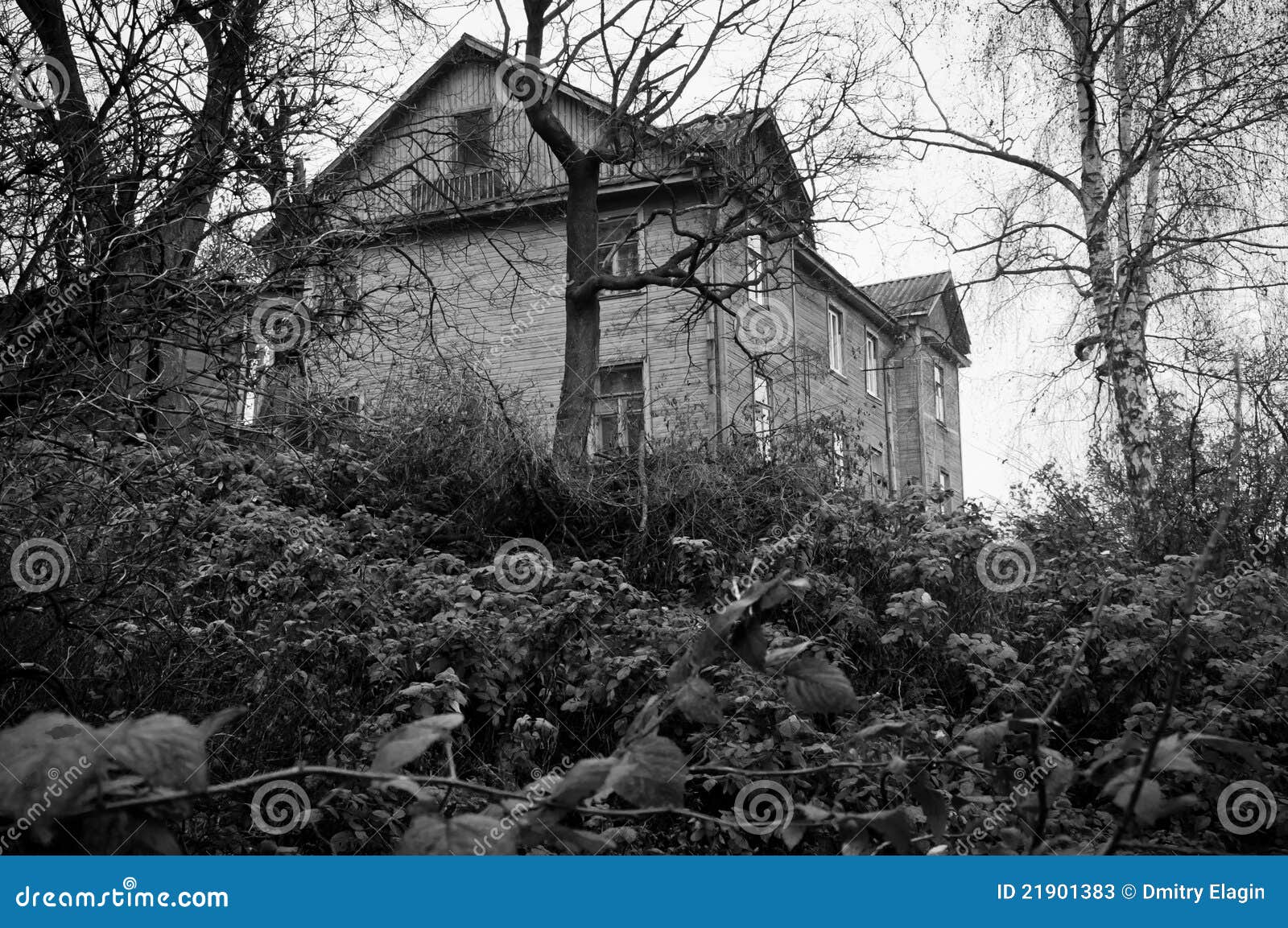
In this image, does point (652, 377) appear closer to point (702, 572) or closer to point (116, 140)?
point (702, 572)

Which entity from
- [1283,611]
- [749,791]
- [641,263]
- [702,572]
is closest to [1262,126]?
[1283,611]

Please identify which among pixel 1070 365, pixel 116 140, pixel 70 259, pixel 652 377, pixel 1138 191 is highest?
pixel 1138 191

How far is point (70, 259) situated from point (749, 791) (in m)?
3.33

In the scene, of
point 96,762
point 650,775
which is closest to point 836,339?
point 650,775

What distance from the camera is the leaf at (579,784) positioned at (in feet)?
2.99

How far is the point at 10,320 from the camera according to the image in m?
3.64

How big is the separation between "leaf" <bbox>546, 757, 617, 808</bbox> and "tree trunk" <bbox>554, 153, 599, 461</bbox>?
12.1m

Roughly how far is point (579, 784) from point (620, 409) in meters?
16.0

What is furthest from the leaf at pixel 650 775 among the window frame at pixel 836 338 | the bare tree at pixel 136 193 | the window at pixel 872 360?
the window at pixel 872 360

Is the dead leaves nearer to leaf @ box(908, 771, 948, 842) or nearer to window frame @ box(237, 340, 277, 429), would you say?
leaf @ box(908, 771, 948, 842)

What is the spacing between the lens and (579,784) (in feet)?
3.02

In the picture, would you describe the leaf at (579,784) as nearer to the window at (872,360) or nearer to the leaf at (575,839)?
the leaf at (575,839)

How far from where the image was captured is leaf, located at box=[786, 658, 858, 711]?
3.36 feet

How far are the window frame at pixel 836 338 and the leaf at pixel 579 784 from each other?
23168 mm
